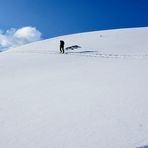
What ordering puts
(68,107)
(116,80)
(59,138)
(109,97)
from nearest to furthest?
(59,138) → (68,107) → (109,97) → (116,80)

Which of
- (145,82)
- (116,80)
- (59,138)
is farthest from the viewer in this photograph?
(116,80)

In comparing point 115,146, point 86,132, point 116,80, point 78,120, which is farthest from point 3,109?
point 116,80

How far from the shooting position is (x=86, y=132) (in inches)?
191

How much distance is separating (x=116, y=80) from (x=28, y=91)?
10.2 ft

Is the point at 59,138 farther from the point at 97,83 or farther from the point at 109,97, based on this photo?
the point at 97,83

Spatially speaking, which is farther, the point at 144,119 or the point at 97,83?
the point at 97,83

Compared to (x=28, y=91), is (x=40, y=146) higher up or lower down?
lower down

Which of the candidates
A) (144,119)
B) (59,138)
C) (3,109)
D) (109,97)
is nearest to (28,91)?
(3,109)

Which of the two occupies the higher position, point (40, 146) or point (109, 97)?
point (109, 97)

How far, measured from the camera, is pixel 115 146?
4.32 metres

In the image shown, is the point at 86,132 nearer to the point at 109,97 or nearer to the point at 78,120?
the point at 78,120

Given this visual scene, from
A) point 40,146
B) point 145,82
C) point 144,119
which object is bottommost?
point 40,146

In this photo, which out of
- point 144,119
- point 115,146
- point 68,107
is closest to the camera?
point 115,146

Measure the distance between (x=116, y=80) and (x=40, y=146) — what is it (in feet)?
15.8
